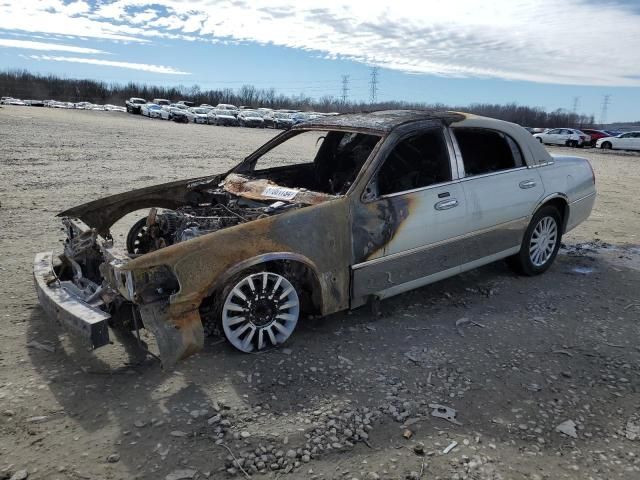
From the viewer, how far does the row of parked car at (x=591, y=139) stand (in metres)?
31.2

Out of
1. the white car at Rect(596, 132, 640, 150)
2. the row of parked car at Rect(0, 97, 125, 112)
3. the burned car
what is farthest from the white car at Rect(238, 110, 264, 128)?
the burned car

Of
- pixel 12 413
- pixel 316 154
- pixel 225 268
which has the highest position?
pixel 316 154

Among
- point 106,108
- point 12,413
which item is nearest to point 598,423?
point 12,413

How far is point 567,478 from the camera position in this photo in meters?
2.71

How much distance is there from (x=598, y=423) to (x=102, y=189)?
899cm

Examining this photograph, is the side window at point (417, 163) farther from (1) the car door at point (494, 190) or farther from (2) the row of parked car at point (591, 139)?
(2) the row of parked car at point (591, 139)

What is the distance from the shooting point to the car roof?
4546mm

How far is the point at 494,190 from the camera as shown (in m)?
4.91

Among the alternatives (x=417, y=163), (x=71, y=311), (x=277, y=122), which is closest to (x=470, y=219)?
(x=417, y=163)

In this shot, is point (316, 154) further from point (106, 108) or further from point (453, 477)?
point (106, 108)

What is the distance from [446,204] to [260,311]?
1875 millimetres

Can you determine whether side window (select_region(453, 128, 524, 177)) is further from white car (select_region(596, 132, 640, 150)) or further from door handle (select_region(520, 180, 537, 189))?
white car (select_region(596, 132, 640, 150))

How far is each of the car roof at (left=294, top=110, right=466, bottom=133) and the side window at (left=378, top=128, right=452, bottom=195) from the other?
0.16 m

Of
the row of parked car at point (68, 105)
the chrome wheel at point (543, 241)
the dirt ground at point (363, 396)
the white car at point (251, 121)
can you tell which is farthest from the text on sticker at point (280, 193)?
the row of parked car at point (68, 105)
